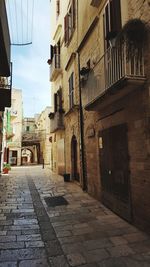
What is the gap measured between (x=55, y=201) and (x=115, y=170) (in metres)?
2.59

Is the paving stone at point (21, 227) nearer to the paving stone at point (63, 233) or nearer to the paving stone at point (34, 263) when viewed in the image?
the paving stone at point (63, 233)

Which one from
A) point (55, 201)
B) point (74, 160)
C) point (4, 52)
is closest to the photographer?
point (4, 52)

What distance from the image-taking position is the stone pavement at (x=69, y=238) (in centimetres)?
367

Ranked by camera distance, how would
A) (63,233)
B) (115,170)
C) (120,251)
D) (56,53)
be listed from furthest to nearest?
(56,53) → (115,170) → (63,233) → (120,251)

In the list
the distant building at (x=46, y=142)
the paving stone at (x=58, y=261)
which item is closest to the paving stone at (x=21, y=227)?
the paving stone at (x=58, y=261)

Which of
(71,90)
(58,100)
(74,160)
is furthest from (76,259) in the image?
(58,100)

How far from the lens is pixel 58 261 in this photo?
3.65 meters

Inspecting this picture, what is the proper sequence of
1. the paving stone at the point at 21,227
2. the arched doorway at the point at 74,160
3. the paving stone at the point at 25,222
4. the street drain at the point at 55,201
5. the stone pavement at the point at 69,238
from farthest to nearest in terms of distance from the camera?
the arched doorway at the point at 74,160 → the street drain at the point at 55,201 → the paving stone at the point at 25,222 → the paving stone at the point at 21,227 → the stone pavement at the point at 69,238

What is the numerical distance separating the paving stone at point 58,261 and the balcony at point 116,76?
132 inches

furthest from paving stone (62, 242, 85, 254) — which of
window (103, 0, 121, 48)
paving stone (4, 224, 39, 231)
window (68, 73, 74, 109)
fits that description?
window (68, 73, 74, 109)

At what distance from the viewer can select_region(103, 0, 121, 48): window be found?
6.35m

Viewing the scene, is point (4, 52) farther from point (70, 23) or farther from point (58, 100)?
point (58, 100)

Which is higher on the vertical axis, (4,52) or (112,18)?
(112,18)

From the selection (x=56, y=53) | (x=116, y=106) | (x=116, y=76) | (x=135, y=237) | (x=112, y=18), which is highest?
(x=56, y=53)
